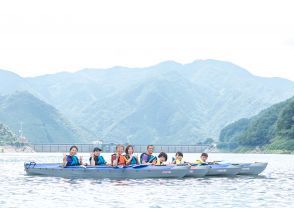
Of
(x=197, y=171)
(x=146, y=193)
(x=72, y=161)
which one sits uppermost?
(x=72, y=161)

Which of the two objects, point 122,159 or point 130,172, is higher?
point 122,159

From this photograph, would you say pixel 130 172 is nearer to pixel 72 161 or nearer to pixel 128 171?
pixel 128 171

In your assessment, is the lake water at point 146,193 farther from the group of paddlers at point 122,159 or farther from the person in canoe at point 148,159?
the person in canoe at point 148,159

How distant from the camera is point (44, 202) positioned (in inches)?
1703

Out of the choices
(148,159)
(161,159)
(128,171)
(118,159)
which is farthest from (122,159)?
(161,159)

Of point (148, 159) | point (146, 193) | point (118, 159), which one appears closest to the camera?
point (146, 193)

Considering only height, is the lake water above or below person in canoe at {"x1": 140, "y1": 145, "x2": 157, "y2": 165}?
below

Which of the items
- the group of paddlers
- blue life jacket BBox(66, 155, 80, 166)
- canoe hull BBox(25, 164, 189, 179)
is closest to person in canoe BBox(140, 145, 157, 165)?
the group of paddlers

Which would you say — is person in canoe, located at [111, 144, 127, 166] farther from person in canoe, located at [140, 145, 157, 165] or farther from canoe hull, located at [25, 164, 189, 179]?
person in canoe, located at [140, 145, 157, 165]

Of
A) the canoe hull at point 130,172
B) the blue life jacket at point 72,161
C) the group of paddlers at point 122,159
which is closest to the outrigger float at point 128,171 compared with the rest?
the canoe hull at point 130,172

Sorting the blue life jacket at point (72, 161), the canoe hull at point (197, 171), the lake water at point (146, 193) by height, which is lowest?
the lake water at point (146, 193)

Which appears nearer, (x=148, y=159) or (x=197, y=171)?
(x=148, y=159)

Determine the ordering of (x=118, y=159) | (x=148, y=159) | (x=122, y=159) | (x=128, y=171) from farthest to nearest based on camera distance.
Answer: (x=148, y=159)
(x=122, y=159)
(x=118, y=159)
(x=128, y=171)

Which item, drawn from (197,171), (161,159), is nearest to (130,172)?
(161,159)
